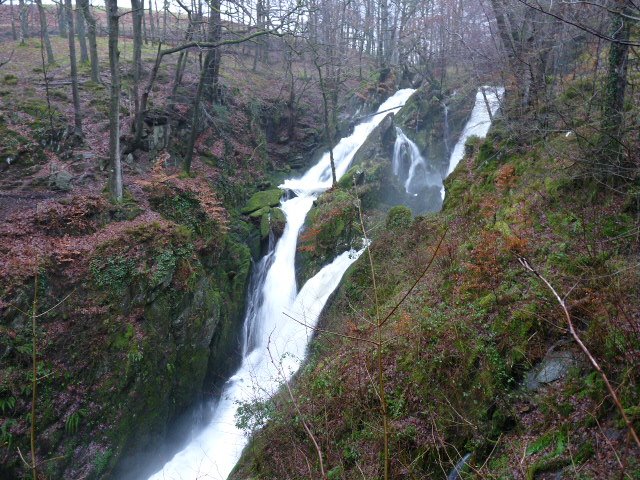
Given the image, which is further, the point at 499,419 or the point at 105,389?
the point at 105,389

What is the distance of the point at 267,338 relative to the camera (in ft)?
42.5

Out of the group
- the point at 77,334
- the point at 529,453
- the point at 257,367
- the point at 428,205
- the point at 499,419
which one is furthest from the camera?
the point at 428,205

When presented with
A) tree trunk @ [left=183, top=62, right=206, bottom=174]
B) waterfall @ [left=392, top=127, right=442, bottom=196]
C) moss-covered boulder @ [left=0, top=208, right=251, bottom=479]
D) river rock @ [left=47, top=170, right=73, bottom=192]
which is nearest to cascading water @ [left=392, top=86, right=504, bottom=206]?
waterfall @ [left=392, top=127, right=442, bottom=196]

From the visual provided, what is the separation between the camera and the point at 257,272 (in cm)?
1401

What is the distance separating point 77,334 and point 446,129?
1923cm

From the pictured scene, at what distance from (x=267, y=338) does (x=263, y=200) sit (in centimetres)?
545

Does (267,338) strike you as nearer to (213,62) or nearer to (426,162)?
(213,62)

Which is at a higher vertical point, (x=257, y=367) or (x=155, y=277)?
(x=155, y=277)

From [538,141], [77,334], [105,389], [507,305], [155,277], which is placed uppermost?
[538,141]

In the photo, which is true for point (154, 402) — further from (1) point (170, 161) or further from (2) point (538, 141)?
(2) point (538, 141)

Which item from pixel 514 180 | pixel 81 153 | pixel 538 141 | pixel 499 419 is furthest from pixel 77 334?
pixel 538 141

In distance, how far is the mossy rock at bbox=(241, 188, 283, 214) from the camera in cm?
1540

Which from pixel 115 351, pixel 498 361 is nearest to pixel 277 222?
pixel 115 351

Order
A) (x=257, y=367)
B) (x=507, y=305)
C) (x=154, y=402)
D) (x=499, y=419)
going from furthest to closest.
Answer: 1. (x=257, y=367)
2. (x=154, y=402)
3. (x=507, y=305)
4. (x=499, y=419)
